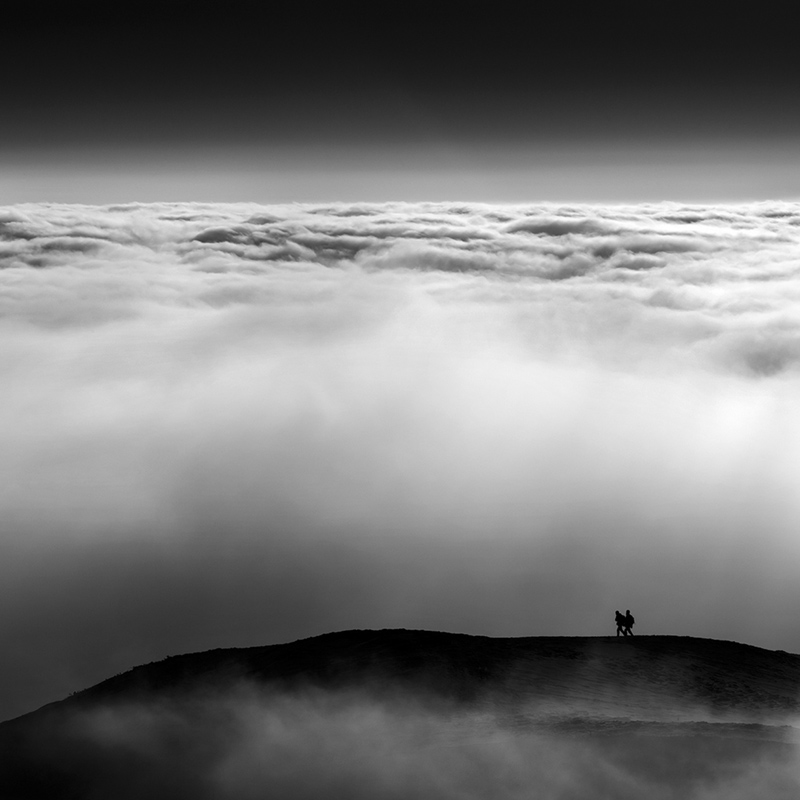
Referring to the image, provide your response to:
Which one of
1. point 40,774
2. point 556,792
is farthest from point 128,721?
point 556,792

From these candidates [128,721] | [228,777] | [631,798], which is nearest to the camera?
[631,798]

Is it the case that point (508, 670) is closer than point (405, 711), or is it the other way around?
point (405, 711)

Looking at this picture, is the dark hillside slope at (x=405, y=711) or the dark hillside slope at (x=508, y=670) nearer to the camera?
the dark hillside slope at (x=405, y=711)

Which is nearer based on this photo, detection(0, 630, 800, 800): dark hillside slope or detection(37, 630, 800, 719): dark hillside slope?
detection(0, 630, 800, 800): dark hillside slope

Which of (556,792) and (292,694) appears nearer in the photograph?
(556,792)

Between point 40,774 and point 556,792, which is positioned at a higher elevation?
point 556,792

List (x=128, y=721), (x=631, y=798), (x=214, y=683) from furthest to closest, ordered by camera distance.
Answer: (x=214, y=683)
(x=128, y=721)
(x=631, y=798)

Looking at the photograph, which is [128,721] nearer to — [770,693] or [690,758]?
[690,758]

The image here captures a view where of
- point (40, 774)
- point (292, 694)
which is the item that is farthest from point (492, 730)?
point (40, 774)
